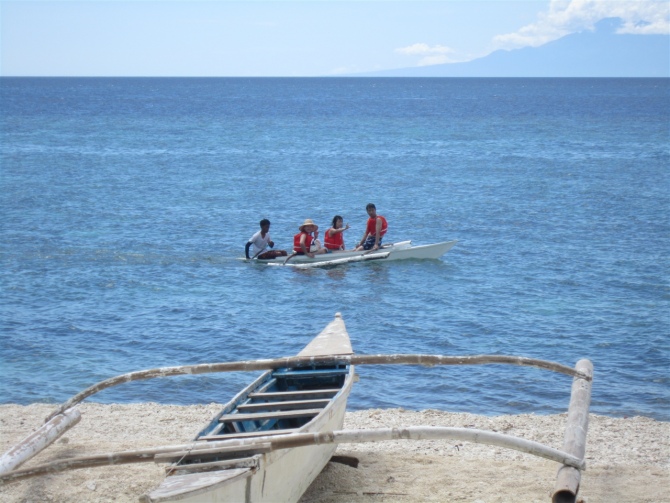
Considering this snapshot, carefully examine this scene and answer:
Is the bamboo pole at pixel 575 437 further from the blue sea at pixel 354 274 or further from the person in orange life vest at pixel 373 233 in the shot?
the person in orange life vest at pixel 373 233

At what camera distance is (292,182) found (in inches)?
1526

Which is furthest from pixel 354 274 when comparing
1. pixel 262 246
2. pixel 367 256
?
pixel 262 246

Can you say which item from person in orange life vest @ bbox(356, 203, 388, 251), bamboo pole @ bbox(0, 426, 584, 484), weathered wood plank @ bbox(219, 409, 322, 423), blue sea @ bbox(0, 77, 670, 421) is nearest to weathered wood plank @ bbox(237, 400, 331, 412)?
weathered wood plank @ bbox(219, 409, 322, 423)

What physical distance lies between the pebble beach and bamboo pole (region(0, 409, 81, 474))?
34 cm

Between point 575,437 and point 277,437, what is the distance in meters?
2.58

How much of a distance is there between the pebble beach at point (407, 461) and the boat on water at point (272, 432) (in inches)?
29.0

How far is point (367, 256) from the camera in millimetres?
20766

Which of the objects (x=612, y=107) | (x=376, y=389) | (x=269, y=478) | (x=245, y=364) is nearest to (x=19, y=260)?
(x=376, y=389)

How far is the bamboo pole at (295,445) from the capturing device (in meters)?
6.93

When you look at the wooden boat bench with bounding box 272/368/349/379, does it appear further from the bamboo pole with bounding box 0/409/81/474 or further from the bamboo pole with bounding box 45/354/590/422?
the bamboo pole with bounding box 0/409/81/474

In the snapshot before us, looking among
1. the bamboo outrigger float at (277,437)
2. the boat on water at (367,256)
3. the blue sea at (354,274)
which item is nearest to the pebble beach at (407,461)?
the bamboo outrigger float at (277,437)

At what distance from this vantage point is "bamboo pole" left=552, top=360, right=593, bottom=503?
21.8 feet

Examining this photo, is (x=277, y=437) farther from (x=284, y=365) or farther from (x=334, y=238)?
(x=334, y=238)

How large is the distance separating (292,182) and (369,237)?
18096 millimetres
